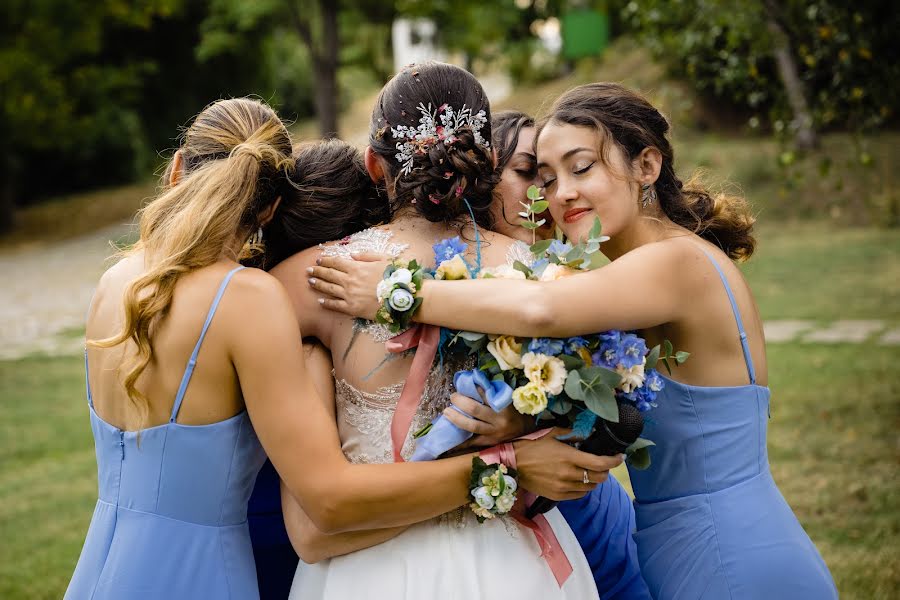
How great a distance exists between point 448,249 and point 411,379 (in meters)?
0.42

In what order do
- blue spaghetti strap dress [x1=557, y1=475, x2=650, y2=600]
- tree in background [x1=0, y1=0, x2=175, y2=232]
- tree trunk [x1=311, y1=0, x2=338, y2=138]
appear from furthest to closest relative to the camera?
1. tree trunk [x1=311, y1=0, x2=338, y2=138]
2. tree in background [x1=0, y1=0, x2=175, y2=232]
3. blue spaghetti strap dress [x1=557, y1=475, x2=650, y2=600]

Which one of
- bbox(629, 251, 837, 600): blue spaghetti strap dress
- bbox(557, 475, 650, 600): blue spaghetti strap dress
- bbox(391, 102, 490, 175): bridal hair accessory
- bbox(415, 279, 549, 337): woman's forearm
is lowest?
bbox(557, 475, 650, 600): blue spaghetti strap dress

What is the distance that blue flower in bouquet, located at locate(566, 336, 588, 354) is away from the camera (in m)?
2.67

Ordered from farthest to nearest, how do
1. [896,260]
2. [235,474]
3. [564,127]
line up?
[896,260] → [564,127] → [235,474]

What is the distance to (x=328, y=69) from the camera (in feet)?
78.0

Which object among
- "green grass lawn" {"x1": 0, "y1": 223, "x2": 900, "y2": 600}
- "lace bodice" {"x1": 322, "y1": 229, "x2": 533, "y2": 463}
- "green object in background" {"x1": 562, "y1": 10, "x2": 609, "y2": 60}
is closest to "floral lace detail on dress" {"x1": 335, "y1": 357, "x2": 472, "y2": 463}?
"lace bodice" {"x1": 322, "y1": 229, "x2": 533, "y2": 463}

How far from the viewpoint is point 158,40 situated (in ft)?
100

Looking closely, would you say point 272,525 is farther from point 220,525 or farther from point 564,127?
point 564,127

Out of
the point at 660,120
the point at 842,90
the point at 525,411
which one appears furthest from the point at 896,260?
the point at 525,411

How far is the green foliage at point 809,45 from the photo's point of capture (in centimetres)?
638

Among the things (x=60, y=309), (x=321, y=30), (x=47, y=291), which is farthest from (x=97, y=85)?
(x=60, y=309)

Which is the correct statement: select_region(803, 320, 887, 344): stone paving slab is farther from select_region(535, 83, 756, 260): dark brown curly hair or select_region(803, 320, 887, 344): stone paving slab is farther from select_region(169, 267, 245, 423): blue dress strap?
select_region(169, 267, 245, 423): blue dress strap

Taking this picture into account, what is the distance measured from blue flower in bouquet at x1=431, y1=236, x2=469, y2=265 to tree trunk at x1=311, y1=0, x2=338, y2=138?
21.4m

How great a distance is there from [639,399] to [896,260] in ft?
42.7
